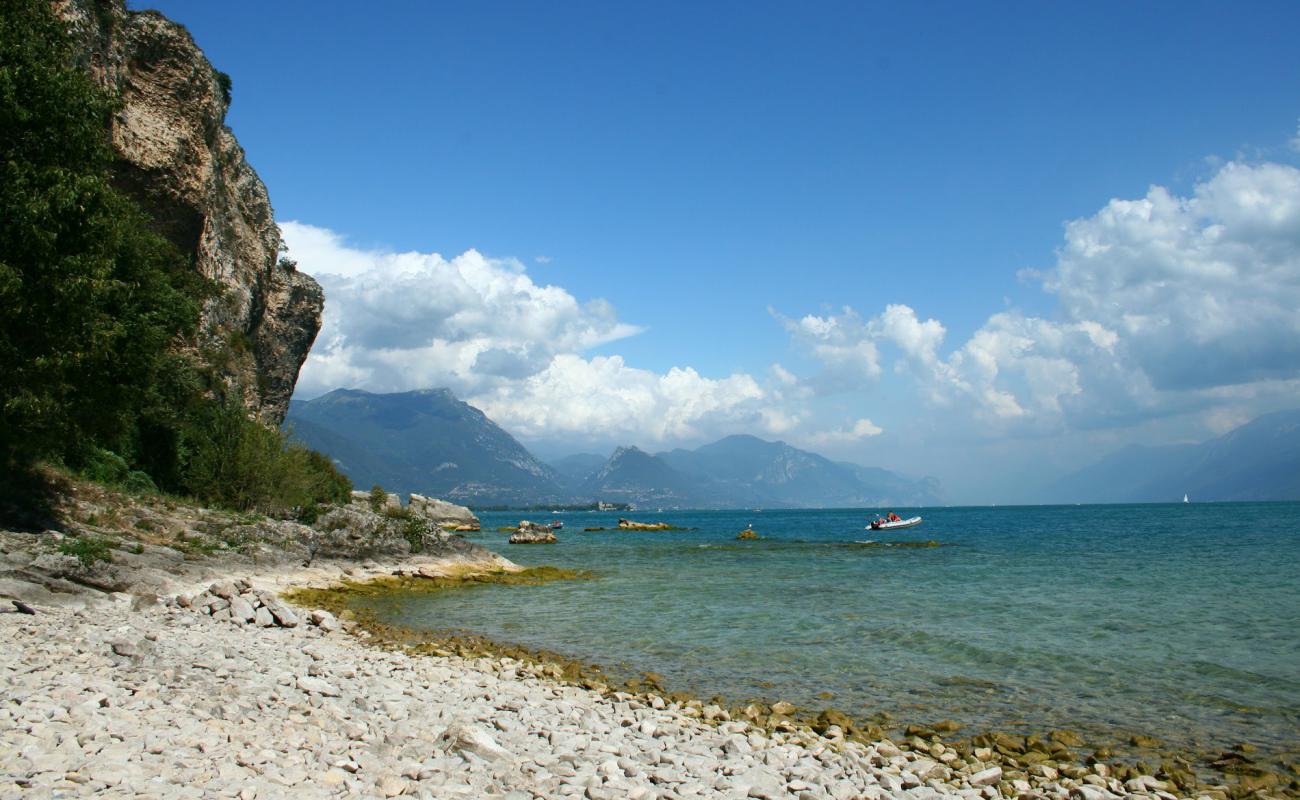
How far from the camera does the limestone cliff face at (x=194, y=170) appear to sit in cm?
3691

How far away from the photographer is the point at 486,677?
14.2 m

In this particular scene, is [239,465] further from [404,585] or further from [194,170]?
[194,170]

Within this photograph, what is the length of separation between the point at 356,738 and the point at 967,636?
54.8 feet

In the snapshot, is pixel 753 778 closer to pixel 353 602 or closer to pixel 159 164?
pixel 353 602

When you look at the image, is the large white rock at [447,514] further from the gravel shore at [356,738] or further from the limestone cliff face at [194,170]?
the gravel shore at [356,738]

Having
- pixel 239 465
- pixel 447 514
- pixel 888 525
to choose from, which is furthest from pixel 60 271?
pixel 447 514

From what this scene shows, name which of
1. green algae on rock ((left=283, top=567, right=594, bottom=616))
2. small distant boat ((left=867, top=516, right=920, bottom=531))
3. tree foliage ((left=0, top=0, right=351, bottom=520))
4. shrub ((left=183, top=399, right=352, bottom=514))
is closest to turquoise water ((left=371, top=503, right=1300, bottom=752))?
green algae on rock ((left=283, top=567, right=594, bottom=616))

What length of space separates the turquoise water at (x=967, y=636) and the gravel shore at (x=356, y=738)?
3.52m

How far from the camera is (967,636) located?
66.3ft

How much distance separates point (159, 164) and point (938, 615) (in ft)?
140

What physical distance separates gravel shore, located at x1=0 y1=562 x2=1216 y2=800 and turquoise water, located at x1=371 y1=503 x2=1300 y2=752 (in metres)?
3.52

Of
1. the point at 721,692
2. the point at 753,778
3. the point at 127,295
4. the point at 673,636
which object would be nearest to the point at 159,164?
the point at 127,295

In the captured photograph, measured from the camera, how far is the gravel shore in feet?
23.3

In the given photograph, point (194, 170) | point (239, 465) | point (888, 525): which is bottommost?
point (888, 525)
